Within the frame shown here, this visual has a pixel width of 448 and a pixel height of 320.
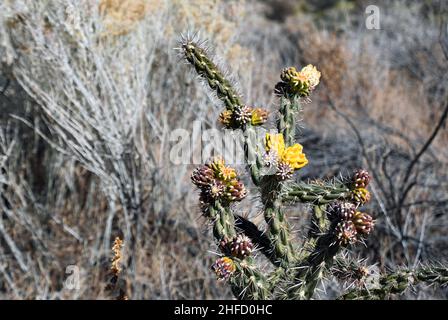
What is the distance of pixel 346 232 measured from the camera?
6.17 ft

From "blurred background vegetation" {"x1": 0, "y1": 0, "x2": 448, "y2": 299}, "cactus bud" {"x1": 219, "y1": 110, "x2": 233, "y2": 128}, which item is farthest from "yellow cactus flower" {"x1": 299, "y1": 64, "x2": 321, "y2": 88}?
"blurred background vegetation" {"x1": 0, "y1": 0, "x2": 448, "y2": 299}

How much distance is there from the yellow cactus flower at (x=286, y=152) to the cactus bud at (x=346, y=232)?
11.5 inches

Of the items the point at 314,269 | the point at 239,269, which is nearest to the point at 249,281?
the point at 239,269

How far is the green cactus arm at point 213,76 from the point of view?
2275 millimetres

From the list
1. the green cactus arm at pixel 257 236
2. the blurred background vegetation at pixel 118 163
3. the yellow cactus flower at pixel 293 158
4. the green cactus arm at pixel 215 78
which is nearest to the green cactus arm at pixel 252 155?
the green cactus arm at pixel 215 78

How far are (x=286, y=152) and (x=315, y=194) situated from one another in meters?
0.20

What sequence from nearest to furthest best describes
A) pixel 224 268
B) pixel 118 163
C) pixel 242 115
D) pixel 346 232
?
pixel 346 232, pixel 224 268, pixel 242 115, pixel 118 163

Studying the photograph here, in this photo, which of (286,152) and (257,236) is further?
(257,236)

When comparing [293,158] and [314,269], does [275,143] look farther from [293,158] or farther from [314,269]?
[314,269]

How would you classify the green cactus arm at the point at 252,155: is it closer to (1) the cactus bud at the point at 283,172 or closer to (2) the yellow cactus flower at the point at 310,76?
(1) the cactus bud at the point at 283,172
